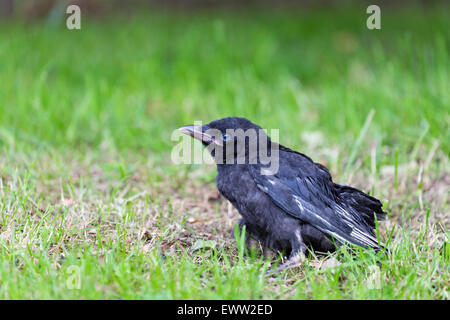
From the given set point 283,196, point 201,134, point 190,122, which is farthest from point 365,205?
point 190,122

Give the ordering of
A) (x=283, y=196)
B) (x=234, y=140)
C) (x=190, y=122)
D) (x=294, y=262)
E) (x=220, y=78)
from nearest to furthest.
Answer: (x=294, y=262), (x=283, y=196), (x=234, y=140), (x=190, y=122), (x=220, y=78)

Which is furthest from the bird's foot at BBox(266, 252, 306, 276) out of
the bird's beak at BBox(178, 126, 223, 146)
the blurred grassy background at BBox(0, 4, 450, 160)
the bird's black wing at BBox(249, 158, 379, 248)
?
the blurred grassy background at BBox(0, 4, 450, 160)

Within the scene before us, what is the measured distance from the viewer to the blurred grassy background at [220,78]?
5156 mm

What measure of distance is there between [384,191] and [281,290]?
1.77m

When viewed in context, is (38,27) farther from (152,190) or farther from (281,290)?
(281,290)

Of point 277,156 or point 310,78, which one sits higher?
point 310,78

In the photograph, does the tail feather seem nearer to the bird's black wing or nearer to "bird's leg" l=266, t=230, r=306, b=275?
the bird's black wing

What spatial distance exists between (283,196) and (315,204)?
19 cm

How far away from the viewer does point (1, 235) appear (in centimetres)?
313

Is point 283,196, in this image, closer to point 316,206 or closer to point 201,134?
point 316,206

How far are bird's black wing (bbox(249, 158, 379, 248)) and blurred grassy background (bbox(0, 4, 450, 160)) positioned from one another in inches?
61.6

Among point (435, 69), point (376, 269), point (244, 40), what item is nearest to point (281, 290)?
point (376, 269)

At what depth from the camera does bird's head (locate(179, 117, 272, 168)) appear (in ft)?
11.6

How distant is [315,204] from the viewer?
11.0 feet
